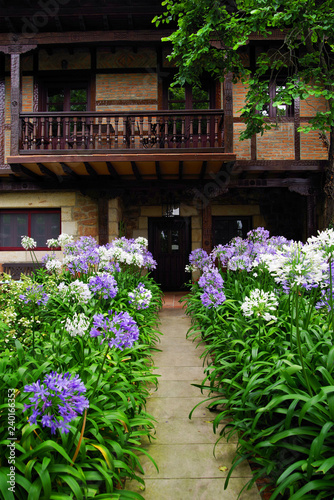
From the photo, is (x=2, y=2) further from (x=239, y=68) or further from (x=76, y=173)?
(x=239, y=68)

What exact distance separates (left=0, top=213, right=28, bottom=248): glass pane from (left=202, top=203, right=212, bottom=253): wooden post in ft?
14.5

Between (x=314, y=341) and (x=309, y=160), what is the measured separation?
6254 mm

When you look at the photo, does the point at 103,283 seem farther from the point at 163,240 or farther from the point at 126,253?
the point at 163,240

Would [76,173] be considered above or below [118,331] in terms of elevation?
above

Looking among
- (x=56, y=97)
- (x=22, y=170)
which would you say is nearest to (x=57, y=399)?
(x=22, y=170)

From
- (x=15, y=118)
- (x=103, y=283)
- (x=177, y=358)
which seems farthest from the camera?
(x=15, y=118)

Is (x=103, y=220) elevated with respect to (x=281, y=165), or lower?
lower

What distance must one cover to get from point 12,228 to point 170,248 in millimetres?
4141

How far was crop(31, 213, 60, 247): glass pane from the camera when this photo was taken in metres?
8.46

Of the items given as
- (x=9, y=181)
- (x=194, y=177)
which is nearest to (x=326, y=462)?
(x=194, y=177)

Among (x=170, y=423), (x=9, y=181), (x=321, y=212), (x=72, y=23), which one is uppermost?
(x=72, y=23)

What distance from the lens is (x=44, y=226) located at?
848 centimetres

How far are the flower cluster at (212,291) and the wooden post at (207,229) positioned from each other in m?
3.90

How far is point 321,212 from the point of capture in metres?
8.11
